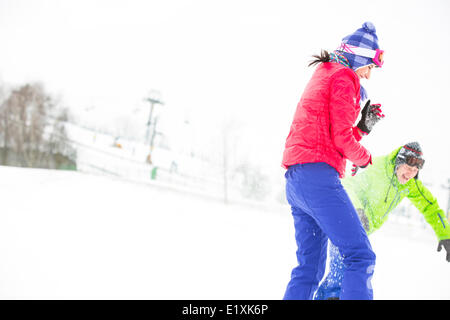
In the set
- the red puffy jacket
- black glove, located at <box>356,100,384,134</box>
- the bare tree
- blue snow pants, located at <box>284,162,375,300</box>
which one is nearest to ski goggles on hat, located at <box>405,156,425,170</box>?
black glove, located at <box>356,100,384,134</box>

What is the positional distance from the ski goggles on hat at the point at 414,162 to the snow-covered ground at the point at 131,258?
1.37 metres

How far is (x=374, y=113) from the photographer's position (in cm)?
165

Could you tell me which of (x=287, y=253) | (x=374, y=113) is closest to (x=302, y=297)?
(x=374, y=113)

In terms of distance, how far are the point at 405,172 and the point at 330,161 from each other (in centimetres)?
109

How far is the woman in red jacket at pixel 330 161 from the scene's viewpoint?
1296mm

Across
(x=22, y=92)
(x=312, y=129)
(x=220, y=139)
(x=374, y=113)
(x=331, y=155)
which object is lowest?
(x=331, y=155)

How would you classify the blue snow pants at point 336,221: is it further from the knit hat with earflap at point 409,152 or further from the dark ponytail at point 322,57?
the knit hat with earflap at point 409,152

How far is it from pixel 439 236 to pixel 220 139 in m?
15.2

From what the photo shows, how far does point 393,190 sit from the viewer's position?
7.07 feet

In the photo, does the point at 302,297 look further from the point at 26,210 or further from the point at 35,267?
the point at 26,210

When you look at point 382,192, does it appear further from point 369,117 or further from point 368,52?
point 368,52

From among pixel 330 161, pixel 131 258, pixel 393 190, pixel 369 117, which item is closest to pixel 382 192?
pixel 393 190

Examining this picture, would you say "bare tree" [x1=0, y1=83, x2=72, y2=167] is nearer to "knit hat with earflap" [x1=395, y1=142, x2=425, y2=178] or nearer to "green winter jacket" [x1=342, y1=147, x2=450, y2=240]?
"green winter jacket" [x1=342, y1=147, x2=450, y2=240]

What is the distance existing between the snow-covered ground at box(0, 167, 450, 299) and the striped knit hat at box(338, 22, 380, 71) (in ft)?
6.03
